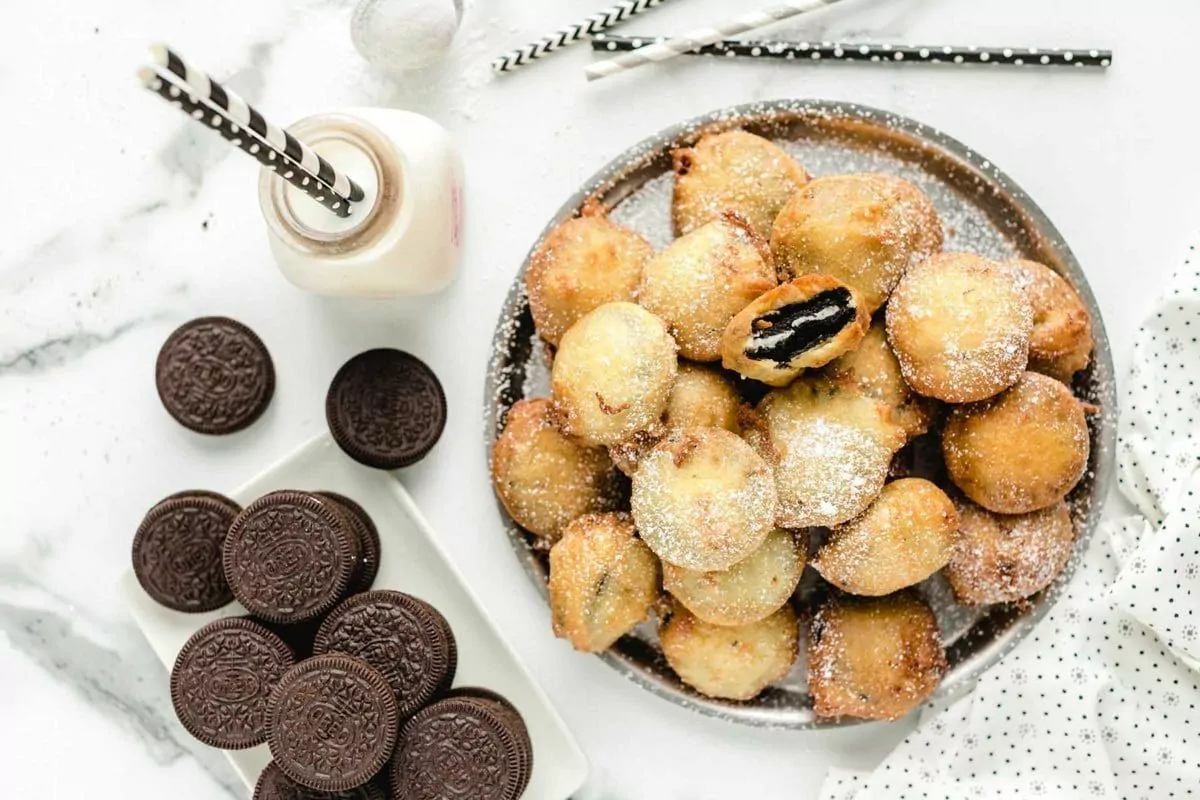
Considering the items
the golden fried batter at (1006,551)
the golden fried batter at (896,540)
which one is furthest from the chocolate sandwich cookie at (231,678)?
the golden fried batter at (1006,551)

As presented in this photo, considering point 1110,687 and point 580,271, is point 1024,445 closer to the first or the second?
point 1110,687

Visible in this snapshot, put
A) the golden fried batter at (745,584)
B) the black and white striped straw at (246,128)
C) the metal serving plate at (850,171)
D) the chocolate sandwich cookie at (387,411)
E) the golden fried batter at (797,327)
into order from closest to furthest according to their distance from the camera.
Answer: the black and white striped straw at (246,128)
the golden fried batter at (797,327)
the golden fried batter at (745,584)
the metal serving plate at (850,171)
the chocolate sandwich cookie at (387,411)

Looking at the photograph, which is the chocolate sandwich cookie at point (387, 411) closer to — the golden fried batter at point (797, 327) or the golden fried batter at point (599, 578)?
the golden fried batter at point (599, 578)

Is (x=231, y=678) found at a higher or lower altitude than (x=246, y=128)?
lower

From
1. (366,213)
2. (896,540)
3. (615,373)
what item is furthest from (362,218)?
(896,540)

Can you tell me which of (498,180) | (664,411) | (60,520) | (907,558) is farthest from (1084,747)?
(60,520)

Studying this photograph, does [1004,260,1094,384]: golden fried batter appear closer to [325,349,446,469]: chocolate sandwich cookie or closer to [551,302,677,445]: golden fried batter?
[551,302,677,445]: golden fried batter

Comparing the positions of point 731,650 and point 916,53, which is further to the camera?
point 916,53
